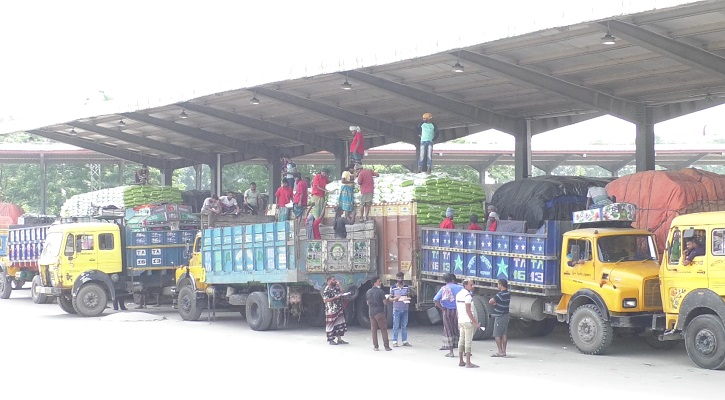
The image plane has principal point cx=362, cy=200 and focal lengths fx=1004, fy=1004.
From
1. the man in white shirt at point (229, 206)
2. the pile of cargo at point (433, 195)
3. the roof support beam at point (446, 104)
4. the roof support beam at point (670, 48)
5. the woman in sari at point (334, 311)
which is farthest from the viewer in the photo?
the man in white shirt at point (229, 206)

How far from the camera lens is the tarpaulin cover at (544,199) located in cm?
2198

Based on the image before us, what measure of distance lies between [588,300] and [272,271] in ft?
25.1

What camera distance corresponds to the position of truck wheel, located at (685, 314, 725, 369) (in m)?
15.2

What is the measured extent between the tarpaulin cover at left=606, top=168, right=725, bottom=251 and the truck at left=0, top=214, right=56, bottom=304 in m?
18.7

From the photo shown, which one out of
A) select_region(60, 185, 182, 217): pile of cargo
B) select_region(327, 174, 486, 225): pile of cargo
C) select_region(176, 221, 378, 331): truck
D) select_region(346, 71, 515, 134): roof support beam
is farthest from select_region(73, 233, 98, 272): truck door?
select_region(327, 174, 486, 225): pile of cargo

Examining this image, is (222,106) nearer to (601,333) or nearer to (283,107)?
(283,107)

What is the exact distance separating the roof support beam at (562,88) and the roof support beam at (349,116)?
26.7ft

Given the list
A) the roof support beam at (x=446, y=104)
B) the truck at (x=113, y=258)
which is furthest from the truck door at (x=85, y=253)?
the roof support beam at (x=446, y=104)

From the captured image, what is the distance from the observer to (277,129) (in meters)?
37.4

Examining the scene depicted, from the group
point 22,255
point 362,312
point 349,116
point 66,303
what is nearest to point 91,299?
point 66,303

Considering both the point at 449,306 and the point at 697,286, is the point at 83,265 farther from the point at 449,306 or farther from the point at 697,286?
the point at 697,286

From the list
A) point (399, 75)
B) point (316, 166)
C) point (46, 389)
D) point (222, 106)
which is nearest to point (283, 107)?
point (222, 106)

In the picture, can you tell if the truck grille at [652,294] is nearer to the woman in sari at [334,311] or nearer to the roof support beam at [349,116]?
the woman in sari at [334,311]

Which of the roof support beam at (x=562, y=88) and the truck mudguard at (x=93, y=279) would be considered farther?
the truck mudguard at (x=93, y=279)
